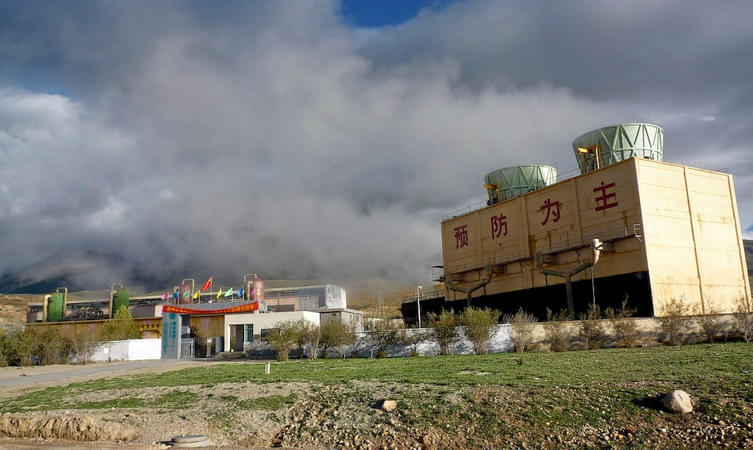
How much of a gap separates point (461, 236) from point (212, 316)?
1170 inches

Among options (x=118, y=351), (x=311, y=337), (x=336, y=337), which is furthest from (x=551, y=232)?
(x=118, y=351)

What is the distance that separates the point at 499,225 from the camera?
205 feet

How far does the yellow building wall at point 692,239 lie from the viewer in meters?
46.6

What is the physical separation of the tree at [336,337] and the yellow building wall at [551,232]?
23484 mm

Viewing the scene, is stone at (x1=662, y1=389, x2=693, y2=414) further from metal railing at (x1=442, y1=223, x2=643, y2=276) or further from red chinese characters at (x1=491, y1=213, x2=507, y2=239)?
red chinese characters at (x1=491, y1=213, x2=507, y2=239)

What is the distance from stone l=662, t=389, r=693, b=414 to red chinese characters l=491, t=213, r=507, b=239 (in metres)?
49.2

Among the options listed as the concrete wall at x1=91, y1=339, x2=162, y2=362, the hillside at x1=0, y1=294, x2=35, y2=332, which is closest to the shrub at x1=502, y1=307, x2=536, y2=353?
the concrete wall at x1=91, y1=339, x2=162, y2=362

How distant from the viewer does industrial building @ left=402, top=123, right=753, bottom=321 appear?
4691 cm

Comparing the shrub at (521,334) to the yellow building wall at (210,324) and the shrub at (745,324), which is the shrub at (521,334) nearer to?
the shrub at (745,324)

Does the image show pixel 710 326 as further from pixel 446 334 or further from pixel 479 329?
pixel 446 334

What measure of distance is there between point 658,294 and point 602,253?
6159mm

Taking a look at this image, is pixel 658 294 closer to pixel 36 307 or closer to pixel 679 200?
pixel 679 200

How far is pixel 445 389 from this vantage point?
631 inches

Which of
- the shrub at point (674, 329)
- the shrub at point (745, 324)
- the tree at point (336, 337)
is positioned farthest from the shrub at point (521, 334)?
the shrub at point (745, 324)
